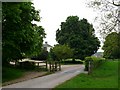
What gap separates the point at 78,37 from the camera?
268 feet

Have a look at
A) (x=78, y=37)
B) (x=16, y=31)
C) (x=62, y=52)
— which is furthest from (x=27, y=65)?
(x=78, y=37)

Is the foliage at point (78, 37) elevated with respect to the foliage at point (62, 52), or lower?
elevated

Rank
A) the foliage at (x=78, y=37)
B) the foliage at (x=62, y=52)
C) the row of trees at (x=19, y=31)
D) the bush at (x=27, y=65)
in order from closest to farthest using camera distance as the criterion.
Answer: the row of trees at (x=19, y=31) < the bush at (x=27, y=65) < the foliage at (x=62, y=52) < the foliage at (x=78, y=37)

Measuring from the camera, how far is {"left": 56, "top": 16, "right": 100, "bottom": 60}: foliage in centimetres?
8081

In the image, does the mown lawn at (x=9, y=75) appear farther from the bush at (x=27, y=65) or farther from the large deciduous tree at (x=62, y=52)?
the large deciduous tree at (x=62, y=52)

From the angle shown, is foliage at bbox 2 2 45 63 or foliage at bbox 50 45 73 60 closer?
foliage at bbox 2 2 45 63

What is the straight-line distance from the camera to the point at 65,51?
7331 cm

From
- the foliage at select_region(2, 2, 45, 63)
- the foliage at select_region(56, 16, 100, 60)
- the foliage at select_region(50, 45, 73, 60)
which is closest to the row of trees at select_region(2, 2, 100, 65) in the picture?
the foliage at select_region(2, 2, 45, 63)

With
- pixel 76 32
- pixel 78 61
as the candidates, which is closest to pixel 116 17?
pixel 78 61

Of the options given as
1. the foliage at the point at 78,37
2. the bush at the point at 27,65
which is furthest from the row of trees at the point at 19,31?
the foliage at the point at 78,37

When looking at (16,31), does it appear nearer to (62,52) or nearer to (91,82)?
(91,82)

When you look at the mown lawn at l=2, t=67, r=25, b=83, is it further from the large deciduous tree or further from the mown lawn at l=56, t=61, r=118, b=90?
the large deciduous tree

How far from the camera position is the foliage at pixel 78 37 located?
265ft

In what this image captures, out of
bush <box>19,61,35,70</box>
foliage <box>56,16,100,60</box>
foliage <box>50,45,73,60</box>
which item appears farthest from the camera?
foliage <box>56,16,100,60</box>
